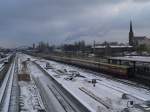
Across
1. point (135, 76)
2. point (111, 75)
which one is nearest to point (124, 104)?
point (135, 76)

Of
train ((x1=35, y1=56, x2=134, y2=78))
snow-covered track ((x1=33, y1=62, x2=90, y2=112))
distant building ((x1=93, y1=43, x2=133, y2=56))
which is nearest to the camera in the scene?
snow-covered track ((x1=33, y1=62, x2=90, y2=112))

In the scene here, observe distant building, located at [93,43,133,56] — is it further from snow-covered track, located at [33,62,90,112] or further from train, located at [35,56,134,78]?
snow-covered track, located at [33,62,90,112]

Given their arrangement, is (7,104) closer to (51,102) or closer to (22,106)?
(22,106)

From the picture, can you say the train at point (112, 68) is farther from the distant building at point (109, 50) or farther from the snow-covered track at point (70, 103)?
the distant building at point (109, 50)

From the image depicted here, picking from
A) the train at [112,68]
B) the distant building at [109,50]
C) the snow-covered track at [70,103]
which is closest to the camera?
the snow-covered track at [70,103]

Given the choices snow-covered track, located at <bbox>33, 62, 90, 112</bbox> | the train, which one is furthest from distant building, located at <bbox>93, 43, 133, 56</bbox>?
snow-covered track, located at <bbox>33, 62, 90, 112</bbox>

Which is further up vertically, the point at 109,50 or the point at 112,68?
the point at 109,50

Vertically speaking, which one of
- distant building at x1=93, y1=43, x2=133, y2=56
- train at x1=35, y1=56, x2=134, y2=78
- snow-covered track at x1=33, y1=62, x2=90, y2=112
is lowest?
snow-covered track at x1=33, y1=62, x2=90, y2=112

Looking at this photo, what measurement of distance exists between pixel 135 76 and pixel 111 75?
7.77 meters

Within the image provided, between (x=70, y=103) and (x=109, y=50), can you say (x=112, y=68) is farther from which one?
(x=109, y=50)

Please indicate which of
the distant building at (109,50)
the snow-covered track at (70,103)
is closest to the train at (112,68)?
the snow-covered track at (70,103)

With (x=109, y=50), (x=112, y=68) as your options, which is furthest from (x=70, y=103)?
(x=109, y=50)

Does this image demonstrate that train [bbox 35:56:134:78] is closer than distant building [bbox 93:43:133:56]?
Yes

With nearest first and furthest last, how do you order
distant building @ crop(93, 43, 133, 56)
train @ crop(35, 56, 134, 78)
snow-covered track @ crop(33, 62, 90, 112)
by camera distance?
1. snow-covered track @ crop(33, 62, 90, 112)
2. train @ crop(35, 56, 134, 78)
3. distant building @ crop(93, 43, 133, 56)
